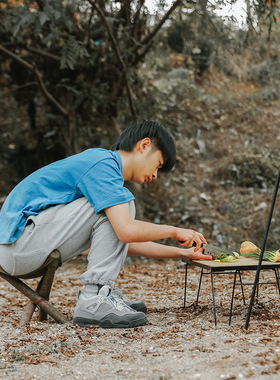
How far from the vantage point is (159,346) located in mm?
2070

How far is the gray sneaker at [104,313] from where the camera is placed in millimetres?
2381

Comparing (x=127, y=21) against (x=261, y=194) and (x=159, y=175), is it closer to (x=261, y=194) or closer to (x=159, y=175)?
(x=159, y=175)

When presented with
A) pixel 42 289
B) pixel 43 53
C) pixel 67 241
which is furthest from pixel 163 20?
pixel 42 289

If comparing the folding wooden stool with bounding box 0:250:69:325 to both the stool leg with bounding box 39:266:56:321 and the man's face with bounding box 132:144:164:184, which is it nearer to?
the stool leg with bounding box 39:266:56:321

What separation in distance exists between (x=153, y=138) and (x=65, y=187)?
0.54 m

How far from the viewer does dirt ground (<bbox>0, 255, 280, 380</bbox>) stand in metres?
1.74

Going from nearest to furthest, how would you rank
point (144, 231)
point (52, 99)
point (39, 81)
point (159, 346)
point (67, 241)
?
point (159, 346) → point (144, 231) → point (67, 241) → point (39, 81) → point (52, 99)

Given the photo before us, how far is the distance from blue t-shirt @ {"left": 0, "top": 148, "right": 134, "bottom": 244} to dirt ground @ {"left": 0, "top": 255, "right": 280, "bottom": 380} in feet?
1.86

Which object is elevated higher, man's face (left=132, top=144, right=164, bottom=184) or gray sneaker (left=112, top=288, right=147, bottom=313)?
man's face (left=132, top=144, right=164, bottom=184)

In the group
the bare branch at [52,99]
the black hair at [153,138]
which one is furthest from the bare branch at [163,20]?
the black hair at [153,138]

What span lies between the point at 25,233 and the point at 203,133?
6210 mm

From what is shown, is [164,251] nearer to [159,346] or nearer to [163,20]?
[159,346]

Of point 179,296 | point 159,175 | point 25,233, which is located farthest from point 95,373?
point 159,175

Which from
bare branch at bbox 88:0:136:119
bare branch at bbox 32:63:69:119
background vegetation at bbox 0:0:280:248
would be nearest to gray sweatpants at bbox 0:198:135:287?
background vegetation at bbox 0:0:280:248
